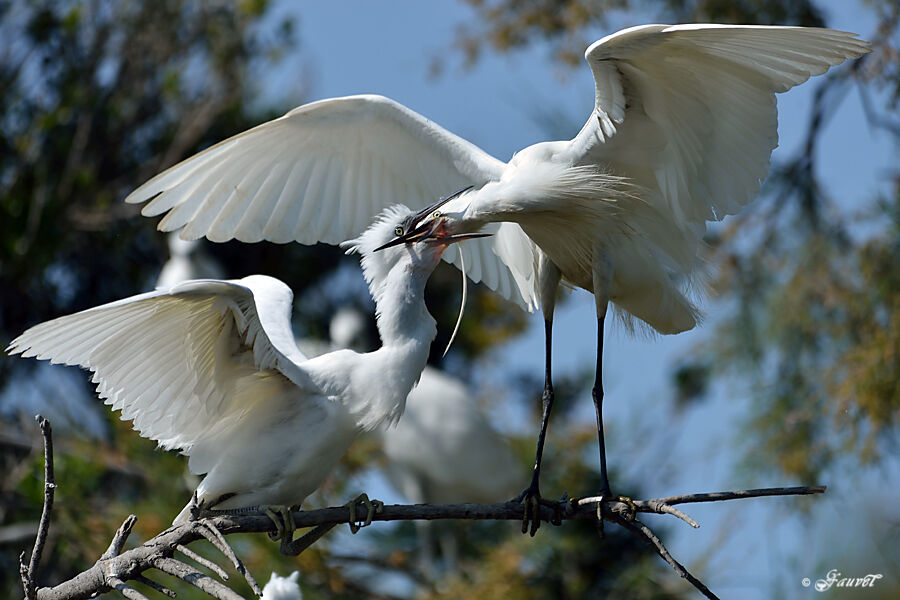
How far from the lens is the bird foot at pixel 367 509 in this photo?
7.06 ft

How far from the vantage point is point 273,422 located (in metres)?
2.38

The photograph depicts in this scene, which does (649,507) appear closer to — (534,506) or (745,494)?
(745,494)

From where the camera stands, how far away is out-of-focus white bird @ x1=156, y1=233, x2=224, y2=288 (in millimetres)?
5488

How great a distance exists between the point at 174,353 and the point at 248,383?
7.1 inches

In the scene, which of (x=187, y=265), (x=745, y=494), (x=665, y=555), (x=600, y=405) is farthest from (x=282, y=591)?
(x=187, y=265)

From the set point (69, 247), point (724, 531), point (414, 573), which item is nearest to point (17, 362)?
point (69, 247)

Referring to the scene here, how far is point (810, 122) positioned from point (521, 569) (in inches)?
82.8

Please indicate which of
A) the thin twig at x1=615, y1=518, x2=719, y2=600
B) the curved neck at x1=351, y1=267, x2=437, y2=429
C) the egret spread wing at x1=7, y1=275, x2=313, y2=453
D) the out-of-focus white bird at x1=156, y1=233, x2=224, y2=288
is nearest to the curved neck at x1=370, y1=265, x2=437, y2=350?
the curved neck at x1=351, y1=267, x2=437, y2=429

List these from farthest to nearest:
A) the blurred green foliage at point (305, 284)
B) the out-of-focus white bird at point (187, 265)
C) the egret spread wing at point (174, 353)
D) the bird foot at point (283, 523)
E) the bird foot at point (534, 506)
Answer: the out-of-focus white bird at point (187, 265) → the blurred green foliage at point (305, 284) → the bird foot at point (534, 506) → the bird foot at point (283, 523) → the egret spread wing at point (174, 353)

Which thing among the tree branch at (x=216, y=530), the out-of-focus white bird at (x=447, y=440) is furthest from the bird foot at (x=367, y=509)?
the out-of-focus white bird at (x=447, y=440)

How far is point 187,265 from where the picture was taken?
554 cm

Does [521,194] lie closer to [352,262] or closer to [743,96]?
[743,96]

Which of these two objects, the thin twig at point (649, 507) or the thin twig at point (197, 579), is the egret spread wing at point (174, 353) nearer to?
the thin twig at point (197, 579)

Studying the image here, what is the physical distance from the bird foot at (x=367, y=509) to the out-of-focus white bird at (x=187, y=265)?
3278 millimetres
